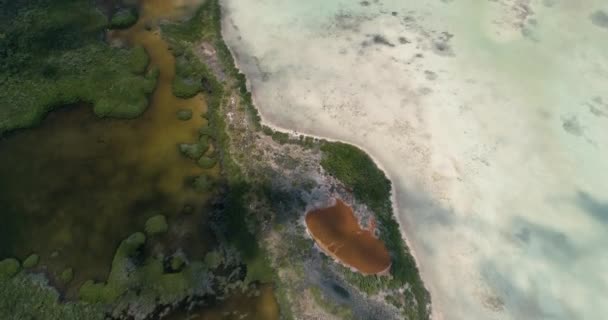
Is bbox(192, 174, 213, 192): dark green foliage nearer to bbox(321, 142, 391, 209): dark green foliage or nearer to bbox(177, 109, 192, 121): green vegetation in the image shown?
bbox(177, 109, 192, 121): green vegetation

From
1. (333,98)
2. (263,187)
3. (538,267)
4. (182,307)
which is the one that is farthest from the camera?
(333,98)

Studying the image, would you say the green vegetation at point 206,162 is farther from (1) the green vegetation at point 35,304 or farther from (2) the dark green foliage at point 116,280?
(1) the green vegetation at point 35,304

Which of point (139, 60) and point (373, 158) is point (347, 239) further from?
point (139, 60)

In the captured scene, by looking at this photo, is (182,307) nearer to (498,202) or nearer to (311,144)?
(311,144)

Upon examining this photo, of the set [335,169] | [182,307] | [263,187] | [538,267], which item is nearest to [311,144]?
[335,169]

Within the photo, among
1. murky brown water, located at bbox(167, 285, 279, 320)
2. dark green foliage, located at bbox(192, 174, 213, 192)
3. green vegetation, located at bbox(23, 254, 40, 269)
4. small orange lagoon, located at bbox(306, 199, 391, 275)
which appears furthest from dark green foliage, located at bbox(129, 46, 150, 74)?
murky brown water, located at bbox(167, 285, 279, 320)

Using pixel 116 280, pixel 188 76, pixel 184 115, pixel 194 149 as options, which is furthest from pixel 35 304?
pixel 188 76
